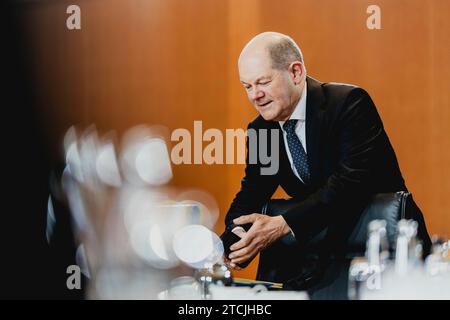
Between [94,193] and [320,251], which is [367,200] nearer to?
[320,251]

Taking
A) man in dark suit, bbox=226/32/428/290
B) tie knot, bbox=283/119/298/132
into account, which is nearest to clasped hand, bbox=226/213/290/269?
man in dark suit, bbox=226/32/428/290

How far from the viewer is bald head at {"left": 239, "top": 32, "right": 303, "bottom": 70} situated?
2.40 metres

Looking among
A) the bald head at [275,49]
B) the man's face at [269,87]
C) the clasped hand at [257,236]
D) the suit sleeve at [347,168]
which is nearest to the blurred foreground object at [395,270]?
the suit sleeve at [347,168]

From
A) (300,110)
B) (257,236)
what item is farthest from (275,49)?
(257,236)

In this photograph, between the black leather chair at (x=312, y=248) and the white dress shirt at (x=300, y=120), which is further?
the white dress shirt at (x=300, y=120)

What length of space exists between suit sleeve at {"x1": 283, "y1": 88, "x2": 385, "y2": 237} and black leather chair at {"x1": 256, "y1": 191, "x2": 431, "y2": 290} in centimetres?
5

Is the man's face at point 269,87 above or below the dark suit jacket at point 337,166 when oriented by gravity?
above

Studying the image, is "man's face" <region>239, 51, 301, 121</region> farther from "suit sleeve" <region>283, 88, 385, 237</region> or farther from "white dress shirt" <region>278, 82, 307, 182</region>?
"suit sleeve" <region>283, 88, 385, 237</region>

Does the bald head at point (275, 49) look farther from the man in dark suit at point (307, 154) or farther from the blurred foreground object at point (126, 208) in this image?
the blurred foreground object at point (126, 208)

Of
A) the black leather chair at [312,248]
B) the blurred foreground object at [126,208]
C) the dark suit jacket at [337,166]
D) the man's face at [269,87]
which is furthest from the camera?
the blurred foreground object at [126,208]

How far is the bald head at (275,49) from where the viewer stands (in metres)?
2.40

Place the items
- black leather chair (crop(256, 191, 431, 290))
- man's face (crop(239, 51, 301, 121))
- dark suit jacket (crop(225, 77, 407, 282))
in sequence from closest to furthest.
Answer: black leather chair (crop(256, 191, 431, 290)) < dark suit jacket (crop(225, 77, 407, 282)) < man's face (crop(239, 51, 301, 121))

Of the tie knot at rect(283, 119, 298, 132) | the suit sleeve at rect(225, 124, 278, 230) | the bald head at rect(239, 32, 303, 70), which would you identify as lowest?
the suit sleeve at rect(225, 124, 278, 230)
